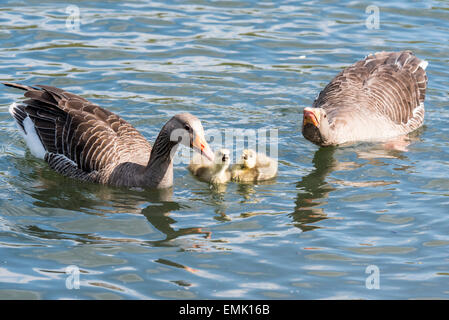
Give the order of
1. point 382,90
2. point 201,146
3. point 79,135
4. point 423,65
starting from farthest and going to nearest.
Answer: point 423,65 < point 382,90 < point 79,135 < point 201,146

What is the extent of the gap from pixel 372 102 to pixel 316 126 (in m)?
1.99

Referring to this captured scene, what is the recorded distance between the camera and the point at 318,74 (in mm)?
16328

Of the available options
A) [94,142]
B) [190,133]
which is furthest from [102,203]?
[190,133]

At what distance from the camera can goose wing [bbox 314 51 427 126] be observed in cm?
1409

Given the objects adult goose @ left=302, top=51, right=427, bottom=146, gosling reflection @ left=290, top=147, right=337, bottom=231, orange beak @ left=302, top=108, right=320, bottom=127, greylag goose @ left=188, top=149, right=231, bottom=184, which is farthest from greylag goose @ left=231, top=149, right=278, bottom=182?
adult goose @ left=302, top=51, right=427, bottom=146

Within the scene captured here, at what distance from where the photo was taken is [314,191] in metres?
11.5

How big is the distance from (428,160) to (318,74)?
14.1 feet

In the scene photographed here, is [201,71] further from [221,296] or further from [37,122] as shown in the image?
[221,296]

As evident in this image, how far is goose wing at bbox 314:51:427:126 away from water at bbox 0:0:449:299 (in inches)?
20.6

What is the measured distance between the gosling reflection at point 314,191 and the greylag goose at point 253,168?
19.8 inches
